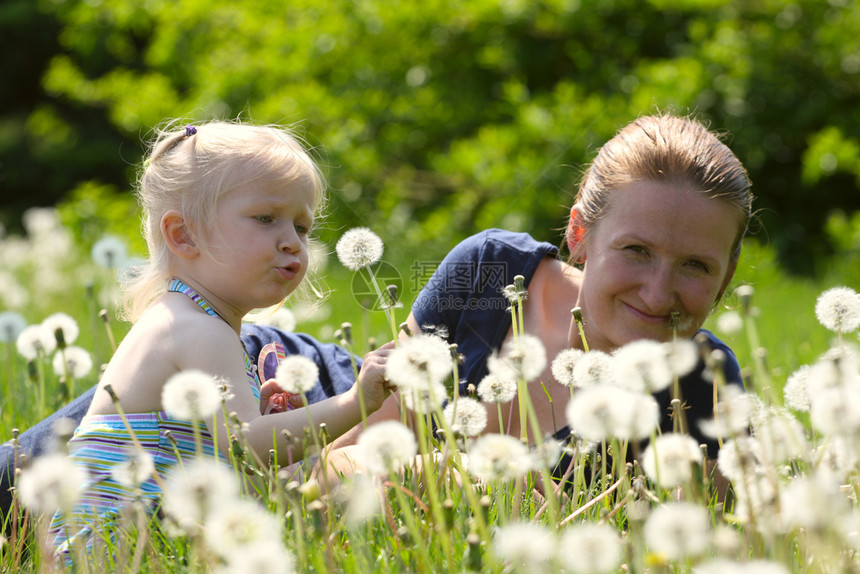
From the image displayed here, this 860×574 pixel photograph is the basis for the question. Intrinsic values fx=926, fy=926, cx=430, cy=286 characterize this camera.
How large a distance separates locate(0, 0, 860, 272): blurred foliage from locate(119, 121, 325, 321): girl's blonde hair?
187 inches

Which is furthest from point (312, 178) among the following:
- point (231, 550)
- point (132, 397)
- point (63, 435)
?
point (231, 550)

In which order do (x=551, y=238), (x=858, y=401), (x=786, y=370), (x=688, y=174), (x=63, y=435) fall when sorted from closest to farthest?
(x=858, y=401) < (x=63, y=435) < (x=688, y=174) < (x=786, y=370) < (x=551, y=238)

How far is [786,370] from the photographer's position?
3787 millimetres

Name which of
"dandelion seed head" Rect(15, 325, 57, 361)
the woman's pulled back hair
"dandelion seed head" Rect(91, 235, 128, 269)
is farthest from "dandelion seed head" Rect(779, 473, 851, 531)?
"dandelion seed head" Rect(91, 235, 128, 269)

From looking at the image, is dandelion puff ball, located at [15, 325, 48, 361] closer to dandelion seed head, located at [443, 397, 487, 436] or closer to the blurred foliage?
dandelion seed head, located at [443, 397, 487, 436]

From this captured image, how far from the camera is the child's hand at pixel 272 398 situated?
257 cm

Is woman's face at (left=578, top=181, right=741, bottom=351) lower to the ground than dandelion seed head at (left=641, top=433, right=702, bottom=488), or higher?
higher

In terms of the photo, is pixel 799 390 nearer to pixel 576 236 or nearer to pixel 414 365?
pixel 414 365

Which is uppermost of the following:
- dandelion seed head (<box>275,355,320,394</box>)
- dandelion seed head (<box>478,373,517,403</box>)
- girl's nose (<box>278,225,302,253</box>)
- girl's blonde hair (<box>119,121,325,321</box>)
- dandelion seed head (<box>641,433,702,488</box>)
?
girl's blonde hair (<box>119,121,325,321</box>)

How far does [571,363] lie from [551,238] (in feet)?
21.9

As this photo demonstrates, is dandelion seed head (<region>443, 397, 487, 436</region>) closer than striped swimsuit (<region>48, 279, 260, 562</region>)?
Yes

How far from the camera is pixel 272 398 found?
8.40 feet

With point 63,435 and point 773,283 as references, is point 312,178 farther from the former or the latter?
point 773,283

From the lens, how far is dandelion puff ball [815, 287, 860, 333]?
1979 millimetres
